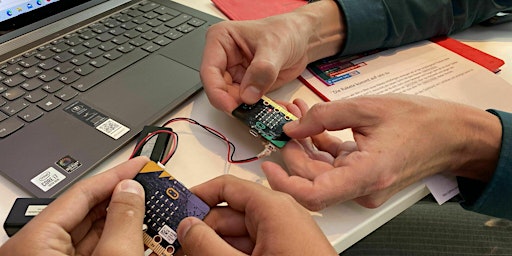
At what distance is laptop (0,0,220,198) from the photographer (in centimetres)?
53

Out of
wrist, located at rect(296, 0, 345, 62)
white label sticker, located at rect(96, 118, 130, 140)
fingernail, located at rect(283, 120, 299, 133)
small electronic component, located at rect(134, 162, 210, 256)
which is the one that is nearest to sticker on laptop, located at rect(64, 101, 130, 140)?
white label sticker, located at rect(96, 118, 130, 140)

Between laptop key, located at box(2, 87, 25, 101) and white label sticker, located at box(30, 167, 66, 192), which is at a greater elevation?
laptop key, located at box(2, 87, 25, 101)

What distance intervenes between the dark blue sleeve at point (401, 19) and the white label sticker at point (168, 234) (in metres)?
0.46

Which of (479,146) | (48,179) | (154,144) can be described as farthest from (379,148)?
(48,179)

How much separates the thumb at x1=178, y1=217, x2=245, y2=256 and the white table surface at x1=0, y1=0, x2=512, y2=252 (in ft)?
0.33

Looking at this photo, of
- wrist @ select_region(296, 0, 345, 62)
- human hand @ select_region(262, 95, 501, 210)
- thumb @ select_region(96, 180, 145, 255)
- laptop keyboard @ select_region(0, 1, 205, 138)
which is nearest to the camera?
thumb @ select_region(96, 180, 145, 255)

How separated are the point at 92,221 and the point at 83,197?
5 cm

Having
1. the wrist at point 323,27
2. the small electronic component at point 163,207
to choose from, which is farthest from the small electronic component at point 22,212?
the wrist at point 323,27

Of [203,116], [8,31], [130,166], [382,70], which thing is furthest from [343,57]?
[8,31]

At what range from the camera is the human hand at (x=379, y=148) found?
0.49m

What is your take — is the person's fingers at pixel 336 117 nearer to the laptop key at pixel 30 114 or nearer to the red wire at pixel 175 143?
the red wire at pixel 175 143

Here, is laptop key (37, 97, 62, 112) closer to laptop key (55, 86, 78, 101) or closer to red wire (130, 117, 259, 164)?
laptop key (55, 86, 78, 101)

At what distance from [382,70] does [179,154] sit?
385mm

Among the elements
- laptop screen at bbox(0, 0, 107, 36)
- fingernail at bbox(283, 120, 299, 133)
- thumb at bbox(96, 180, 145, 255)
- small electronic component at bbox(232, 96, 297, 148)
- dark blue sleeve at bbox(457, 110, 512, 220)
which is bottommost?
dark blue sleeve at bbox(457, 110, 512, 220)
